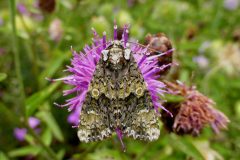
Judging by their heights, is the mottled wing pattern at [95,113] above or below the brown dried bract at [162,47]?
below

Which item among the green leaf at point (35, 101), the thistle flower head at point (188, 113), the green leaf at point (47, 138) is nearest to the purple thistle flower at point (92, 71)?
the thistle flower head at point (188, 113)

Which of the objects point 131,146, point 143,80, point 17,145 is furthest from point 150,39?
point 17,145

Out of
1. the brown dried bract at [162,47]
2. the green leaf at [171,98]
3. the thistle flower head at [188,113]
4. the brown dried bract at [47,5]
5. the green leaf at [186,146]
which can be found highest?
the brown dried bract at [47,5]

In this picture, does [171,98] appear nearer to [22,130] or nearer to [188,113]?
[188,113]

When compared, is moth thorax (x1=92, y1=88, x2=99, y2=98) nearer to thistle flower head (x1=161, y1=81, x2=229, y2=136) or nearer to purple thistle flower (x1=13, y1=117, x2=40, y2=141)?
thistle flower head (x1=161, y1=81, x2=229, y2=136)

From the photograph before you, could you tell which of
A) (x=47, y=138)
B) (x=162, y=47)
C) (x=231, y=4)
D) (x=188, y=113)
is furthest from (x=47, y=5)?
(x=231, y=4)

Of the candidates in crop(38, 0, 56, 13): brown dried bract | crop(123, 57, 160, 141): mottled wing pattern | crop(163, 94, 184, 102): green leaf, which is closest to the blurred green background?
crop(38, 0, 56, 13): brown dried bract

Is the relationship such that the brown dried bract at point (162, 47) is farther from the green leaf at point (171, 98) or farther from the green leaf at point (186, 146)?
the green leaf at point (186, 146)

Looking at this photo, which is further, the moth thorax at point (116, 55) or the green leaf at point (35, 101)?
the green leaf at point (35, 101)

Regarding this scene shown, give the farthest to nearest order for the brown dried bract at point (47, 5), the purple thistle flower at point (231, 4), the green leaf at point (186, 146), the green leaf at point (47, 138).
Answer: the purple thistle flower at point (231, 4), the brown dried bract at point (47, 5), the green leaf at point (47, 138), the green leaf at point (186, 146)
